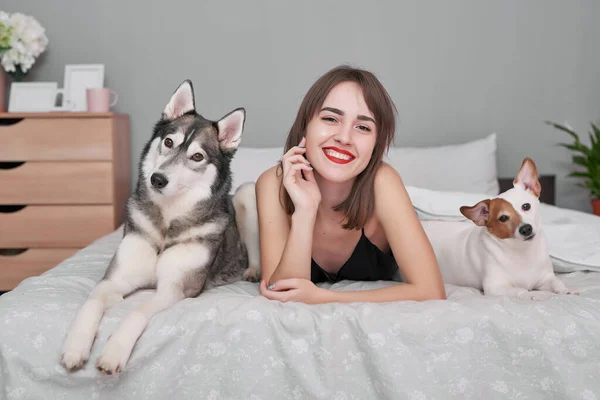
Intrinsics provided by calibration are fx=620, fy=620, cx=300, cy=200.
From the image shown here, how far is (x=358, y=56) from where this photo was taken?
3971 mm

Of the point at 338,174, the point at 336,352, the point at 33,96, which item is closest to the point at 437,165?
the point at 338,174

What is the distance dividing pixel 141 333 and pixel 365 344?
0.56 m

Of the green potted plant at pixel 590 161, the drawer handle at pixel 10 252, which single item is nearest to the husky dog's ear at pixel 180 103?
the drawer handle at pixel 10 252

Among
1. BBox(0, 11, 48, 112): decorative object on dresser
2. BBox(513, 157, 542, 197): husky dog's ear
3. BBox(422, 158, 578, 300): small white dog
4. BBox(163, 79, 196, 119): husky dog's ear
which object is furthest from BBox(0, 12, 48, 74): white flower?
BBox(513, 157, 542, 197): husky dog's ear

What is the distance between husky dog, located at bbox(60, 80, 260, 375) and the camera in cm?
178

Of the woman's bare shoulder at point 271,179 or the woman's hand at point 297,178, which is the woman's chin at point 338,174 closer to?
the woman's hand at point 297,178

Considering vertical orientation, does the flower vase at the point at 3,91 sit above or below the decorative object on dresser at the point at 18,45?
below

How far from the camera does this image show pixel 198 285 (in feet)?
6.03

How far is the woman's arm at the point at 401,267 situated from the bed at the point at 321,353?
0.48 feet

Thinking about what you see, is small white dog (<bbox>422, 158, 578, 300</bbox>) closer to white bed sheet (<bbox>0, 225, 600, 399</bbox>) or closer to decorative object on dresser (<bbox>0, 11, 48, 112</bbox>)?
white bed sheet (<bbox>0, 225, 600, 399</bbox>)

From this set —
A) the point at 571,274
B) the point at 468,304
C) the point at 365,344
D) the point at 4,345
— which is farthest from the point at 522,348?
the point at 4,345

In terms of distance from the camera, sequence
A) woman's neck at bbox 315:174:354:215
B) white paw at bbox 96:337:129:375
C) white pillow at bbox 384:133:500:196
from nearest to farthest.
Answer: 1. white paw at bbox 96:337:129:375
2. woman's neck at bbox 315:174:354:215
3. white pillow at bbox 384:133:500:196

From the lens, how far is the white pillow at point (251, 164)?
133 inches

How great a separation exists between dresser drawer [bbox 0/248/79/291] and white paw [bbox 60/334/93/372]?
232 cm
